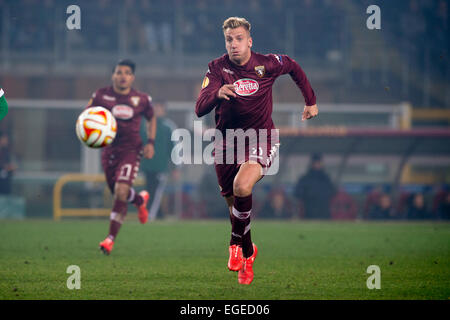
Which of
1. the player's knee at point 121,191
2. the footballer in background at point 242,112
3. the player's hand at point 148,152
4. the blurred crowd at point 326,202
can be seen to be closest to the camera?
the footballer in background at point 242,112

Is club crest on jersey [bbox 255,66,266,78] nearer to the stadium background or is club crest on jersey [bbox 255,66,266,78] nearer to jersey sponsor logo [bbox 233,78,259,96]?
jersey sponsor logo [bbox 233,78,259,96]

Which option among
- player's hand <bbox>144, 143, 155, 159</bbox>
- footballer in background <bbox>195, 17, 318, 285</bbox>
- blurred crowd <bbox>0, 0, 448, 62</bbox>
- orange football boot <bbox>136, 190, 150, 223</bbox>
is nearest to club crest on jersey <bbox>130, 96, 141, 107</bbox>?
player's hand <bbox>144, 143, 155, 159</bbox>

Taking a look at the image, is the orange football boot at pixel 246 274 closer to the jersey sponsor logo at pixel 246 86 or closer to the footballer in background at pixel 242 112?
the footballer in background at pixel 242 112

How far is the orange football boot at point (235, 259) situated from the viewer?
6033 mm

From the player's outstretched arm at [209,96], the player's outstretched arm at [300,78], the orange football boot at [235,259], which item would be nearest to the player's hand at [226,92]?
the player's outstretched arm at [209,96]

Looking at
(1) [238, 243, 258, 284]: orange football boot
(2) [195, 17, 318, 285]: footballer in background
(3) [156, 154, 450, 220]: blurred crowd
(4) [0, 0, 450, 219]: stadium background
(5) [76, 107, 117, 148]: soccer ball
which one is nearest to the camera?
(1) [238, 243, 258, 284]: orange football boot

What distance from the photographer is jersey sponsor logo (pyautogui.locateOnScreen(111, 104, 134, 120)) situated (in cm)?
929

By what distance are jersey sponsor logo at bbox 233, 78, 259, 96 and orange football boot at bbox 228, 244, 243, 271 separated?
1330 millimetres

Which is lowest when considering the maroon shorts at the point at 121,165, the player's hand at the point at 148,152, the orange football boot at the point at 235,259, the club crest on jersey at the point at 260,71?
the orange football boot at the point at 235,259

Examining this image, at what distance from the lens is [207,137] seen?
16.0 meters

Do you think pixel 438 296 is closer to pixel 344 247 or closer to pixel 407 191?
pixel 344 247

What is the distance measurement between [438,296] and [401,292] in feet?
0.96

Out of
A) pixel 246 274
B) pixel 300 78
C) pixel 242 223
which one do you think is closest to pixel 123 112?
pixel 300 78

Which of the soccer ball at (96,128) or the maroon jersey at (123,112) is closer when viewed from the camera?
the soccer ball at (96,128)
